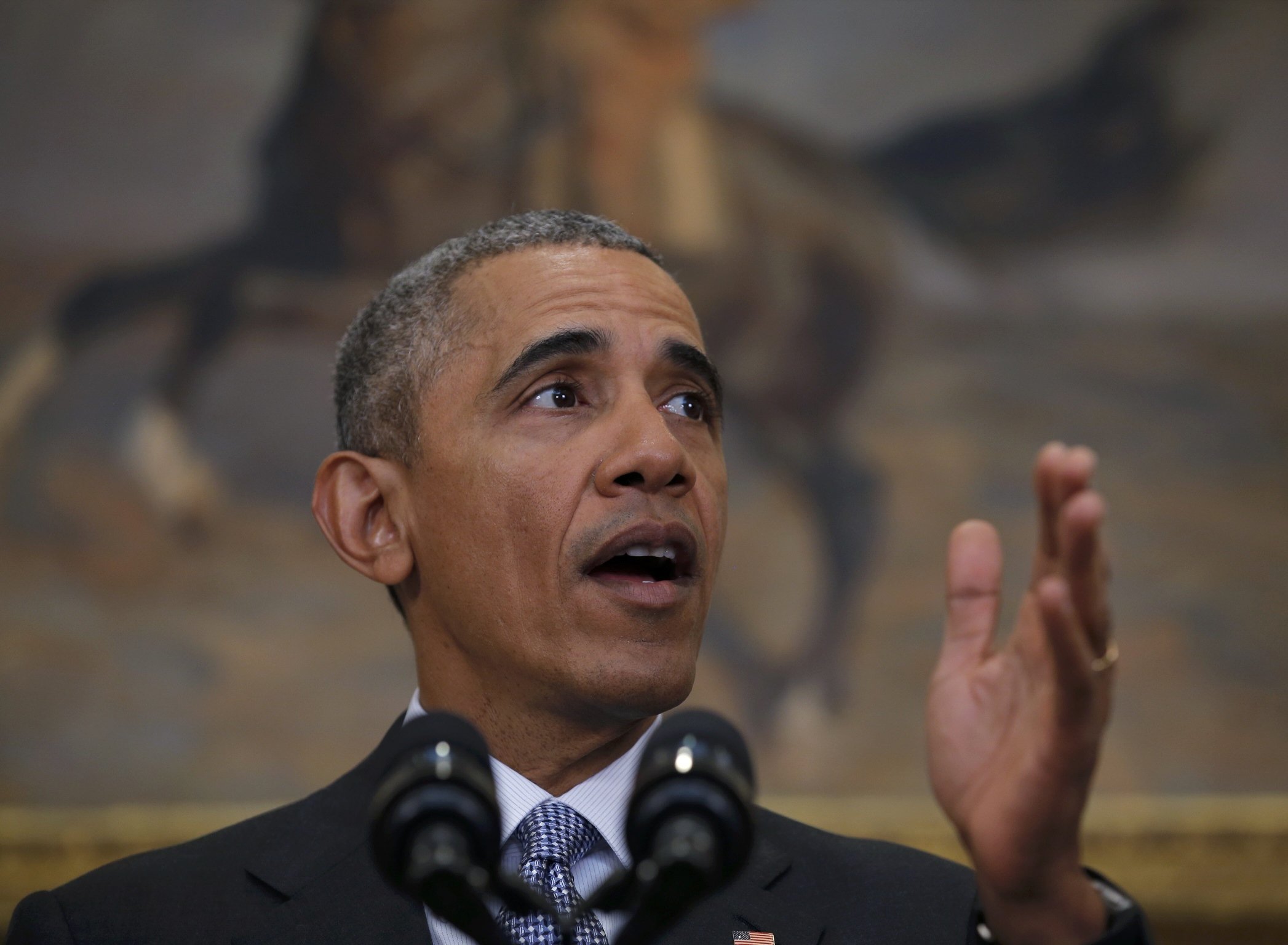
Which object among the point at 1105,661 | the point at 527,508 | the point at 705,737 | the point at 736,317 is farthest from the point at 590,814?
the point at 736,317

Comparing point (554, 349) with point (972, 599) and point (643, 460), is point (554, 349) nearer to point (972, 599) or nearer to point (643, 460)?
point (643, 460)

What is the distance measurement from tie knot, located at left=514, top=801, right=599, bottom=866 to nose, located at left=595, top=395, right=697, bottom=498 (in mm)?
484

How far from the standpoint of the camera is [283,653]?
5164 millimetres

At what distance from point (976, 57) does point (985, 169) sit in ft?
1.81

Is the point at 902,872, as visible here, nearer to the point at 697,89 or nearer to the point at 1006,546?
the point at 1006,546

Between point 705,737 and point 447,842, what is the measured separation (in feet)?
0.84

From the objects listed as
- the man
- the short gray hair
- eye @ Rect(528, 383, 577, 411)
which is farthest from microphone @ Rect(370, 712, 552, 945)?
the short gray hair

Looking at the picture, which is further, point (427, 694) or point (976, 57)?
point (976, 57)

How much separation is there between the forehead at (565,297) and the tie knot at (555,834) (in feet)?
2.35

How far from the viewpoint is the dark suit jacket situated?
5.89ft

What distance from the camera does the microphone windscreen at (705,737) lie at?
1.14 meters

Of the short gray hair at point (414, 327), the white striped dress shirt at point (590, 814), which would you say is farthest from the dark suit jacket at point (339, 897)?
the short gray hair at point (414, 327)

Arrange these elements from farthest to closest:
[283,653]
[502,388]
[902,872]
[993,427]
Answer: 1. [993,427]
2. [283,653]
3. [902,872]
4. [502,388]

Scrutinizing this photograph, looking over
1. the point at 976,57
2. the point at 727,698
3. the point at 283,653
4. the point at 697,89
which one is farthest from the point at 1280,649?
the point at 283,653
